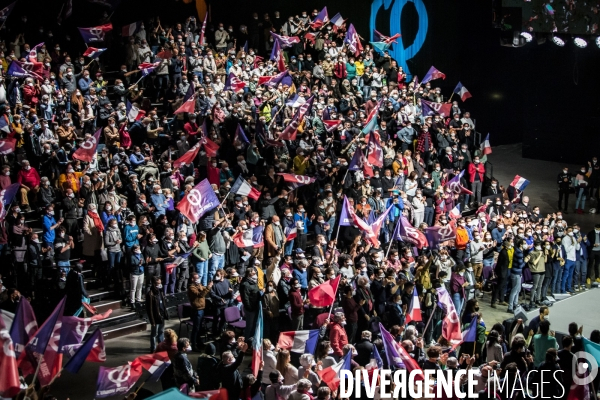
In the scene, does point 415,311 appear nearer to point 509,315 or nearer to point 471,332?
point 471,332

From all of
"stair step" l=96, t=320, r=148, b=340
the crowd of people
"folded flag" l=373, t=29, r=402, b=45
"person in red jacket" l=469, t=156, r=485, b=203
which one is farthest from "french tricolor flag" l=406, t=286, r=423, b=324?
"folded flag" l=373, t=29, r=402, b=45

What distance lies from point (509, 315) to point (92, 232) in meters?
9.67

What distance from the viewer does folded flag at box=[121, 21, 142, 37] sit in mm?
26406

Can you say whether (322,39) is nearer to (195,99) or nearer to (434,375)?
(195,99)

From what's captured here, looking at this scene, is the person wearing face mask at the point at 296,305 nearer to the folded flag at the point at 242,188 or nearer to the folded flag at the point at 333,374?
the folded flag at the point at 333,374

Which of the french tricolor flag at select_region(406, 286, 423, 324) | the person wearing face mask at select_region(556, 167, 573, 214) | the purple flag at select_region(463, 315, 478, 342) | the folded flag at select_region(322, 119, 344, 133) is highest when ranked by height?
the folded flag at select_region(322, 119, 344, 133)

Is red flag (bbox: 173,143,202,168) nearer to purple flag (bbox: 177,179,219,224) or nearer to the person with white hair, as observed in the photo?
purple flag (bbox: 177,179,219,224)

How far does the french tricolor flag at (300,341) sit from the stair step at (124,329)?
4295 mm

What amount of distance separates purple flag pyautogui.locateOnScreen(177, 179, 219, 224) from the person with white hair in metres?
1.85

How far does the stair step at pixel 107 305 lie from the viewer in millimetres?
18641

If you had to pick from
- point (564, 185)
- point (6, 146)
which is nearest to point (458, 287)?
point (6, 146)

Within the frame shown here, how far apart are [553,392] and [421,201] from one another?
35.0 feet

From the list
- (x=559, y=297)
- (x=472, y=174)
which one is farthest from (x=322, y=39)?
(x=559, y=297)

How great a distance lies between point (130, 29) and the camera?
86.6 feet
